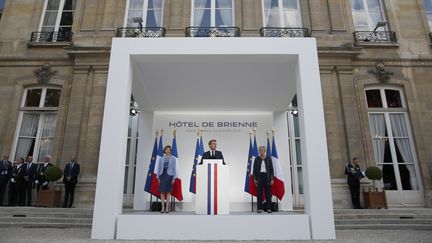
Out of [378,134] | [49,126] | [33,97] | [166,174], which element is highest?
[33,97]

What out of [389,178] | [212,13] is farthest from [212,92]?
[389,178]

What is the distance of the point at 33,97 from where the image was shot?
1183cm

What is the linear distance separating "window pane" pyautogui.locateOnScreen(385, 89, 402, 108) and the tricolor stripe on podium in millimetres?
8806

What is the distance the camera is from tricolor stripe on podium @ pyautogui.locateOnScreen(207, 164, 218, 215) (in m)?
5.55

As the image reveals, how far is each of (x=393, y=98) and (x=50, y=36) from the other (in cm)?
1338

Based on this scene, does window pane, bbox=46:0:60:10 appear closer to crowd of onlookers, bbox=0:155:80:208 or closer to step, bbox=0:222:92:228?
crowd of onlookers, bbox=0:155:80:208

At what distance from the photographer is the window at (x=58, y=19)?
12.4 m

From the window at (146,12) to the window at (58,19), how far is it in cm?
242

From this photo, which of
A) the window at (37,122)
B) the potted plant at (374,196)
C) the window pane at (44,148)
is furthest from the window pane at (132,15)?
the potted plant at (374,196)

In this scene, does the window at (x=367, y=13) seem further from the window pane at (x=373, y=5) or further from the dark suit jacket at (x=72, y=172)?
the dark suit jacket at (x=72, y=172)

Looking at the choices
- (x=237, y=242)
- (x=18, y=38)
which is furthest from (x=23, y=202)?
(x=237, y=242)

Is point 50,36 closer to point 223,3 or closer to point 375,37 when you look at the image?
point 223,3

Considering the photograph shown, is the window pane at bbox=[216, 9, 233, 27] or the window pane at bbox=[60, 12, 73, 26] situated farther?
the window pane at bbox=[60, 12, 73, 26]

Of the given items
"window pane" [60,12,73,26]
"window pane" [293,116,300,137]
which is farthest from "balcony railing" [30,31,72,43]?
"window pane" [293,116,300,137]
